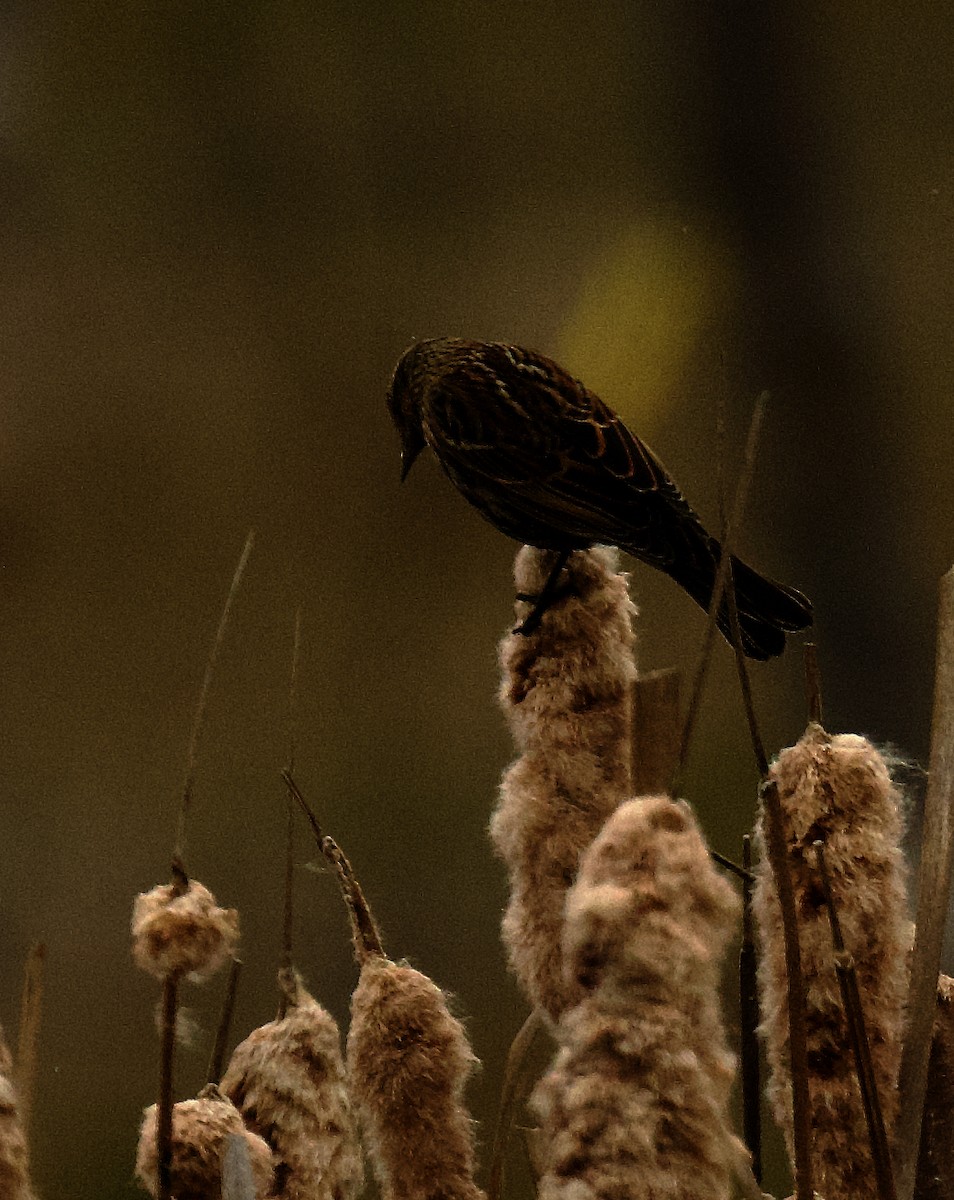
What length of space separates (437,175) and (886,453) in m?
0.67

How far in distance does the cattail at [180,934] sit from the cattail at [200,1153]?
0.09m

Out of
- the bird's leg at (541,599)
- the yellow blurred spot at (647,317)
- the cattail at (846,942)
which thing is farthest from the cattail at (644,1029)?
the yellow blurred spot at (647,317)

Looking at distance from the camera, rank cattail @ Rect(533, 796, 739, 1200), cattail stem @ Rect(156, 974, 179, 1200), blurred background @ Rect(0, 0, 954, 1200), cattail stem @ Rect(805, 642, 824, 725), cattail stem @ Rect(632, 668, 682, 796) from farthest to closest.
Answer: blurred background @ Rect(0, 0, 954, 1200)
cattail stem @ Rect(632, 668, 682, 796)
cattail stem @ Rect(805, 642, 824, 725)
cattail stem @ Rect(156, 974, 179, 1200)
cattail @ Rect(533, 796, 739, 1200)

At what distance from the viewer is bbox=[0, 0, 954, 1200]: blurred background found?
1576mm

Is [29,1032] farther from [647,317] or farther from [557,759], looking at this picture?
[647,317]

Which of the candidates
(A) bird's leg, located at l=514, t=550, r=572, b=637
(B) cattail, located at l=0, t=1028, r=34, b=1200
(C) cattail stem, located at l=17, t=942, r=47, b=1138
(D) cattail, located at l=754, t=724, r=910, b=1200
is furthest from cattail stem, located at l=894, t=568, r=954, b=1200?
(C) cattail stem, located at l=17, t=942, r=47, b=1138

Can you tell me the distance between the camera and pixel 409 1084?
0.89 m

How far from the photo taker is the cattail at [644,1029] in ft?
2.02

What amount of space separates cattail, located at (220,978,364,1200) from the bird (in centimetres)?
38

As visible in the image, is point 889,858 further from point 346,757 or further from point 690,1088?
point 346,757

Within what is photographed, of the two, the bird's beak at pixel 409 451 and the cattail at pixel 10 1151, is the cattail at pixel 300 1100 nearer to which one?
the cattail at pixel 10 1151

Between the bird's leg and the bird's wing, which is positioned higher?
the bird's wing

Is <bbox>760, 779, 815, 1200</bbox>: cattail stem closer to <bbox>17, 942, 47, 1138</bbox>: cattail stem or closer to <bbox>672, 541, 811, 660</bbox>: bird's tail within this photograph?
<bbox>672, 541, 811, 660</bbox>: bird's tail

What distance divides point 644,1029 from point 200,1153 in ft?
1.04
